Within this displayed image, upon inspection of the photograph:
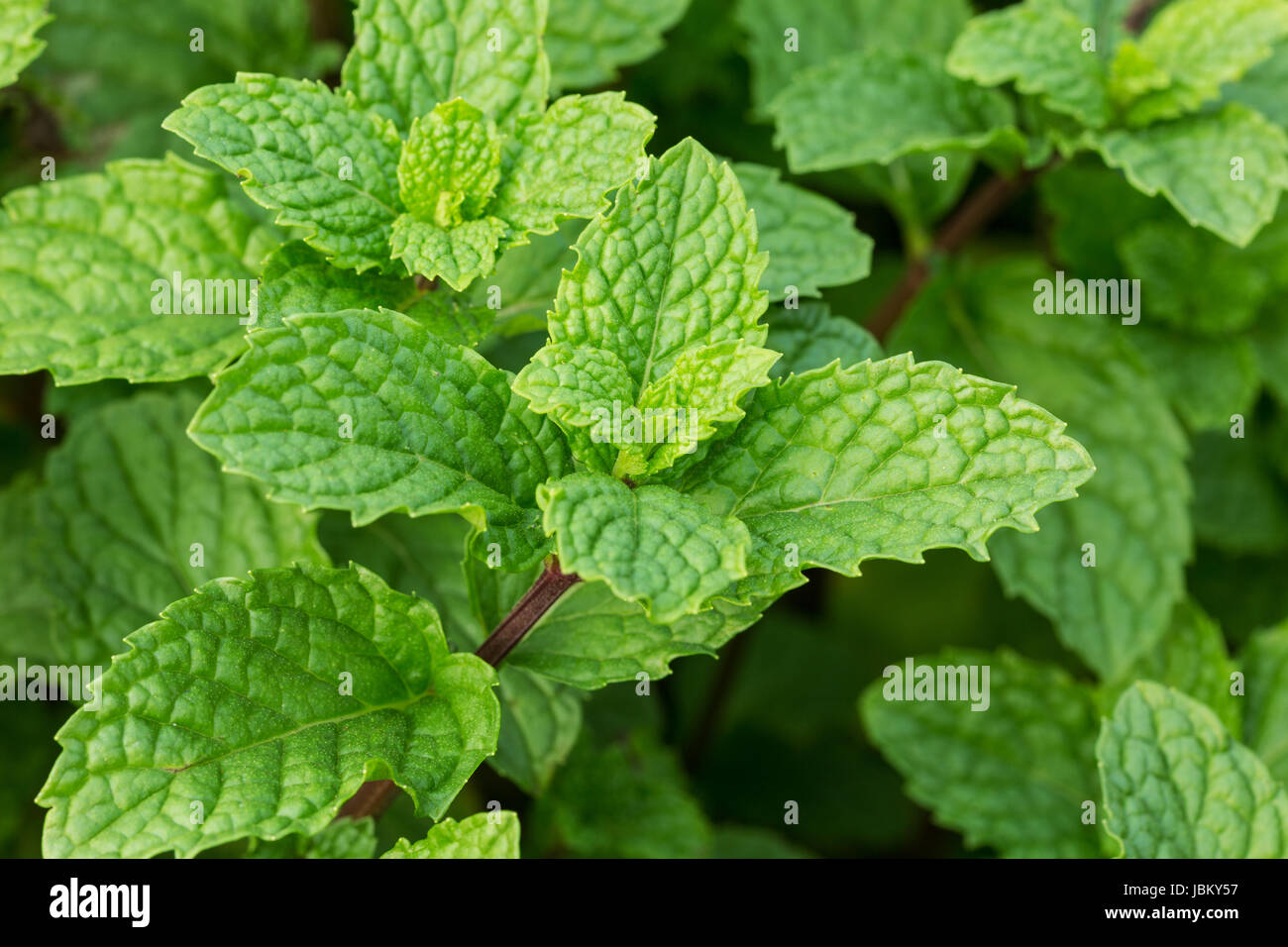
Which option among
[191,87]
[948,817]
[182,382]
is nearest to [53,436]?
[182,382]

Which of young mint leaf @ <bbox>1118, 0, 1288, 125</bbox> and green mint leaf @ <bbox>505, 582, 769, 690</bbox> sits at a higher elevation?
young mint leaf @ <bbox>1118, 0, 1288, 125</bbox>

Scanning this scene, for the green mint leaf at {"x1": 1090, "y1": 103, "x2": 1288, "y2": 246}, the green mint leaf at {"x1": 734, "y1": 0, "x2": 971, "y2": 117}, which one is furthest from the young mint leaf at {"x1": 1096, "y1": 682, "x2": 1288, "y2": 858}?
the green mint leaf at {"x1": 734, "y1": 0, "x2": 971, "y2": 117}

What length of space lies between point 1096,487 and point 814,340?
685 mm

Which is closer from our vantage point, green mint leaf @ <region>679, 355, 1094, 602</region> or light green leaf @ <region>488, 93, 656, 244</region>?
green mint leaf @ <region>679, 355, 1094, 602</region>

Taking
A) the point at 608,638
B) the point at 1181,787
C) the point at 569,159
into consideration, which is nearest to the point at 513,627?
the point at 608,638

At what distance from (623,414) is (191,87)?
139 centimetres

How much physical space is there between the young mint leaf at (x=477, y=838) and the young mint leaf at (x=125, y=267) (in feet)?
1.97

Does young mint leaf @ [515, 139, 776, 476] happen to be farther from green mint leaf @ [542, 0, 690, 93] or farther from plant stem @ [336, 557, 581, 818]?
green mint leaf @ [542, 0, 690, 93]

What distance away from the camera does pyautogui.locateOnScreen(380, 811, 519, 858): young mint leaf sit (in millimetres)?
1240

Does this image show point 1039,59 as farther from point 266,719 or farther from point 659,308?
point 266,719

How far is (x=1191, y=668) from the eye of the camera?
195 cm

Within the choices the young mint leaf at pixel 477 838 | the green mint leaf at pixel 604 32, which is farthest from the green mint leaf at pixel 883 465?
the green mint leaf at pixel 604 32

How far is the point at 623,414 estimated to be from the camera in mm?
1199

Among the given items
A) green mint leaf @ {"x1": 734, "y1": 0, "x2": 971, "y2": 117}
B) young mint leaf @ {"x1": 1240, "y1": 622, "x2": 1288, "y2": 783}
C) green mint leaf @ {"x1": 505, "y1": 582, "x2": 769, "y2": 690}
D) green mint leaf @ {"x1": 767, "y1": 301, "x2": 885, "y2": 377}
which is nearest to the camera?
green mint leaf @ {"x1": 505, "y1": 582, "x2": 769, "y2": 690}
